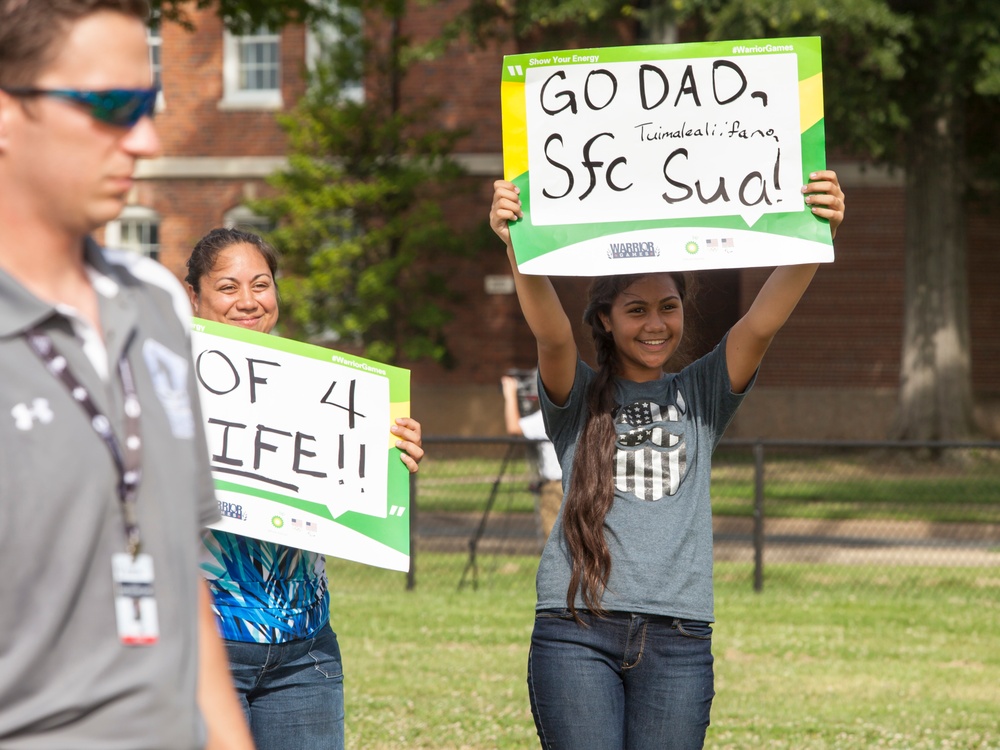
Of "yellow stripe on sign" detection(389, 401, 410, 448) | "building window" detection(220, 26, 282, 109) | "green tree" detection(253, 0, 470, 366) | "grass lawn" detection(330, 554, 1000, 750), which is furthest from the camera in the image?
"building window" detection(220, 26, 282, 109)

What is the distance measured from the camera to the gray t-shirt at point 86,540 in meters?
1.52

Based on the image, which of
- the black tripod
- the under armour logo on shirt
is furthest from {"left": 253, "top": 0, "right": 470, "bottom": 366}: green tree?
the under armour logo on shirt

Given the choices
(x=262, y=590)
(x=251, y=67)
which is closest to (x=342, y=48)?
(x=251, y=67)

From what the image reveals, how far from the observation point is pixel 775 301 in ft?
11.5

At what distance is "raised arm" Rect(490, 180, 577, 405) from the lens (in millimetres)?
3463

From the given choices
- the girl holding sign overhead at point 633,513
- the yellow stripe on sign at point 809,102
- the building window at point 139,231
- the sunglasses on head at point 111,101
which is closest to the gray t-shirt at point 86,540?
the sunglasses on head at point 111,101

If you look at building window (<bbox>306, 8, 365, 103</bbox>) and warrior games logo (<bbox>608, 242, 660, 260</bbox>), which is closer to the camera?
warrior games logo (<bbox>608, 242, 660, 260</bbox>)

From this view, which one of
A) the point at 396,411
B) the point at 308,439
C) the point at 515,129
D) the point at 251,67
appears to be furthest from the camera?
the point at 251,67

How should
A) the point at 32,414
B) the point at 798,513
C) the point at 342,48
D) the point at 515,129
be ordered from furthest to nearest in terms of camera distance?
the point at 342,48
the point at 798,513
the point at 515,129
the point at 32,414

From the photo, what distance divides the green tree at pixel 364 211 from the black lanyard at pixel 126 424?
20.7m

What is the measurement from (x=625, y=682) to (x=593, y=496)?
484 millimetres

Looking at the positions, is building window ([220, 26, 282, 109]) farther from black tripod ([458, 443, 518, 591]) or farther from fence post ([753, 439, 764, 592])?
fence post ([753, 439, 764, 592])

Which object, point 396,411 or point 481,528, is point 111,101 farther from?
point 481,528

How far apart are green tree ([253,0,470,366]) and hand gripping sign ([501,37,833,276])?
18.7 metres
